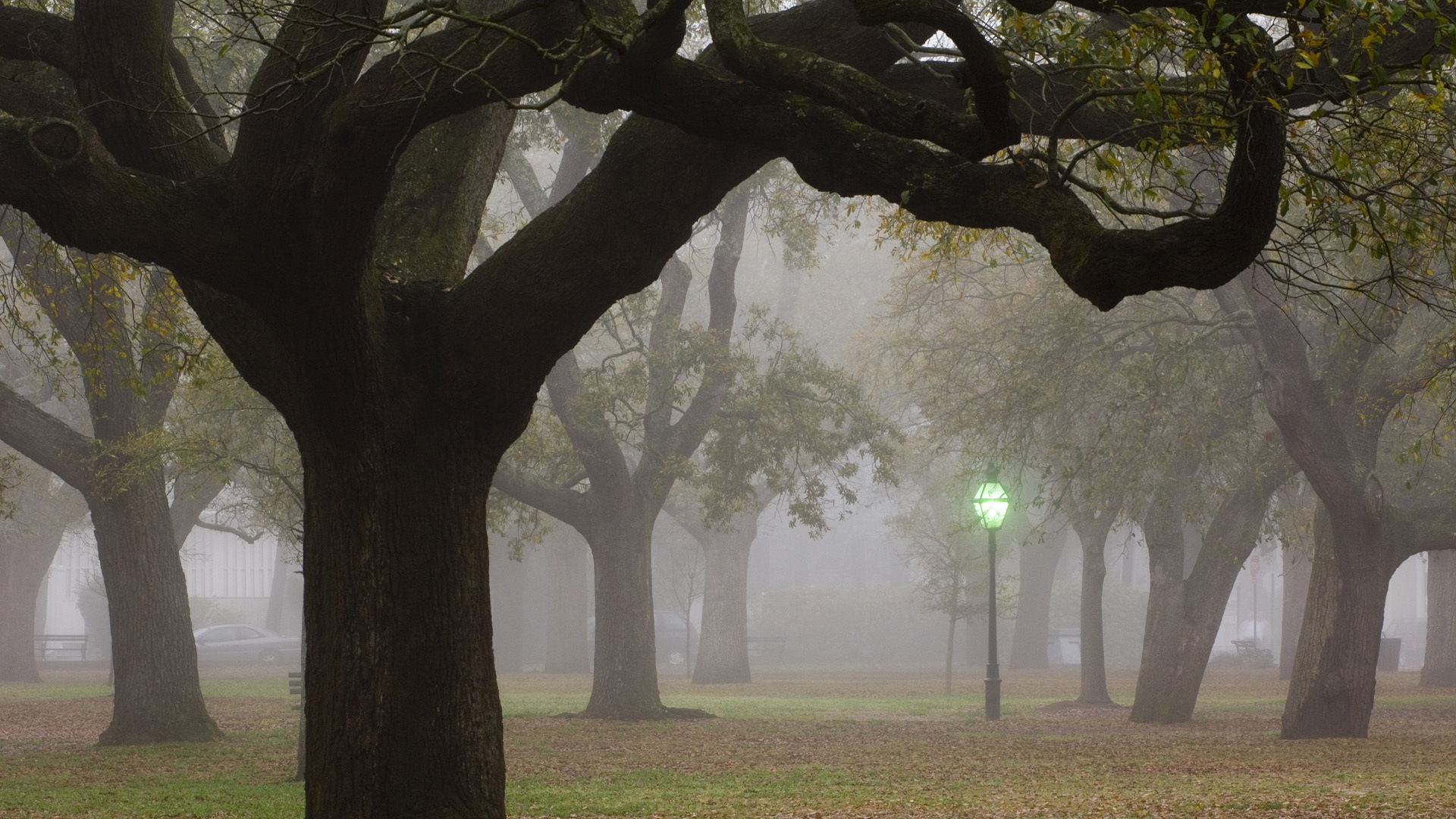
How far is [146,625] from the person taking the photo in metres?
16.0

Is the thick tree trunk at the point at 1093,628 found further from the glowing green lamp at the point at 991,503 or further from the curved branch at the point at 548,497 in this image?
the curved branch at the point at 548,497

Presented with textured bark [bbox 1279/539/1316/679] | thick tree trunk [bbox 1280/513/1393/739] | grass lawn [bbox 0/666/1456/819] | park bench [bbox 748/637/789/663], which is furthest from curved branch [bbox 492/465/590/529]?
park bench [bbox 748/637/789/663]

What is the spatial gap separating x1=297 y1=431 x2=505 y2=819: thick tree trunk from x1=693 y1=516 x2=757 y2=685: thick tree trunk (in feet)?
85.8

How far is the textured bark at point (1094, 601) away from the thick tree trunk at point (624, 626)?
323 inches

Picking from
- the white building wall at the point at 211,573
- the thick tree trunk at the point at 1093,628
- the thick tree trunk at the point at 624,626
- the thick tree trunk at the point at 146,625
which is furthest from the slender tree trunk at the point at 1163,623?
the white building wall at the point at 211,573

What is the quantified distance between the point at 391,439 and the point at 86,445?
36.1 feet

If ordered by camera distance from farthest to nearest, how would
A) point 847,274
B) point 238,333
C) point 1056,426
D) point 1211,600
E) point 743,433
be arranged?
A: point 847,274 → point 1056,426 → point 743,433 → point 1211,600 → point 238,333

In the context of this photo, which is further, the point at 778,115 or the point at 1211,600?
the point at 1211,600

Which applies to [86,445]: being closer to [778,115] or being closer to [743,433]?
[743,433]

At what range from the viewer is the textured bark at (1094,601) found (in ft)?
81.6

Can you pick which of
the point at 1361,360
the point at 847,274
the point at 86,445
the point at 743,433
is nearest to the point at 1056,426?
the point at 743,433

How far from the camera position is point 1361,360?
53.3 ft

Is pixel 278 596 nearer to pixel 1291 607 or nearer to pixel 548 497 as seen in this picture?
pixel 548 497

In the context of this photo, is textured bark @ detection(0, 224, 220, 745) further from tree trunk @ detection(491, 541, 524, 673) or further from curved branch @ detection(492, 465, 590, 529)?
tree trunk @ detection(491, 541, 524, 673)
